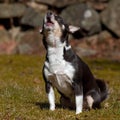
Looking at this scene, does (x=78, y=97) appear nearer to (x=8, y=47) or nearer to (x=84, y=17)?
(x=8, y=47)

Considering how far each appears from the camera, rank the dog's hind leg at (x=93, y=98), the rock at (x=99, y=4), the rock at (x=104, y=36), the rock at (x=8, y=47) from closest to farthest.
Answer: the dog's hind leg at (x=93, y=98)
the rock at (x=8, y=47)
the rock at (x=104, y=36)
the rock at (x=99, y=4)

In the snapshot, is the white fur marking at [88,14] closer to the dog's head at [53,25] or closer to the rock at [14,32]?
the rock at [14,32]

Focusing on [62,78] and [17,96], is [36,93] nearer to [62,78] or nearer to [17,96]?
[17,96]

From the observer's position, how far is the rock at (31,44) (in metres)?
30.2

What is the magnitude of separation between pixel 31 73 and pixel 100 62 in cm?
607

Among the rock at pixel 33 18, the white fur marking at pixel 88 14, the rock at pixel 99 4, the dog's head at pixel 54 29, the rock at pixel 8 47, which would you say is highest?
the dog's head at pixel 54 29

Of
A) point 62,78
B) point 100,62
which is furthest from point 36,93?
point 100,62

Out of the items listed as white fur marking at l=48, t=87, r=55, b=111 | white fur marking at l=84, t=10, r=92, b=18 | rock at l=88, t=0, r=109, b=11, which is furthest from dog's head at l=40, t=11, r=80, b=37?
rock at l=88, t=0, r=109, b=11

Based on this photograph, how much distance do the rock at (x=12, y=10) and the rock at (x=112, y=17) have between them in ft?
15.6

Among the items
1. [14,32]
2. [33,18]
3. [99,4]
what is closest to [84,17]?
[99,4]

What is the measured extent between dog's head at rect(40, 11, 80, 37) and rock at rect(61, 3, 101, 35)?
21.0 metres

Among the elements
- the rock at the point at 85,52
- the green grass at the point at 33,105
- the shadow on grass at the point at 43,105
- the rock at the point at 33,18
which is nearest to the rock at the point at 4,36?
the rock at the point at 33,18

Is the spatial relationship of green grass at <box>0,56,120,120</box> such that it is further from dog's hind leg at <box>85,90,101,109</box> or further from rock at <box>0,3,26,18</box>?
rock at <box>0,3,26,18</box>

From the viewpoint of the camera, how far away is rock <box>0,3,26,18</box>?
3231 cm
